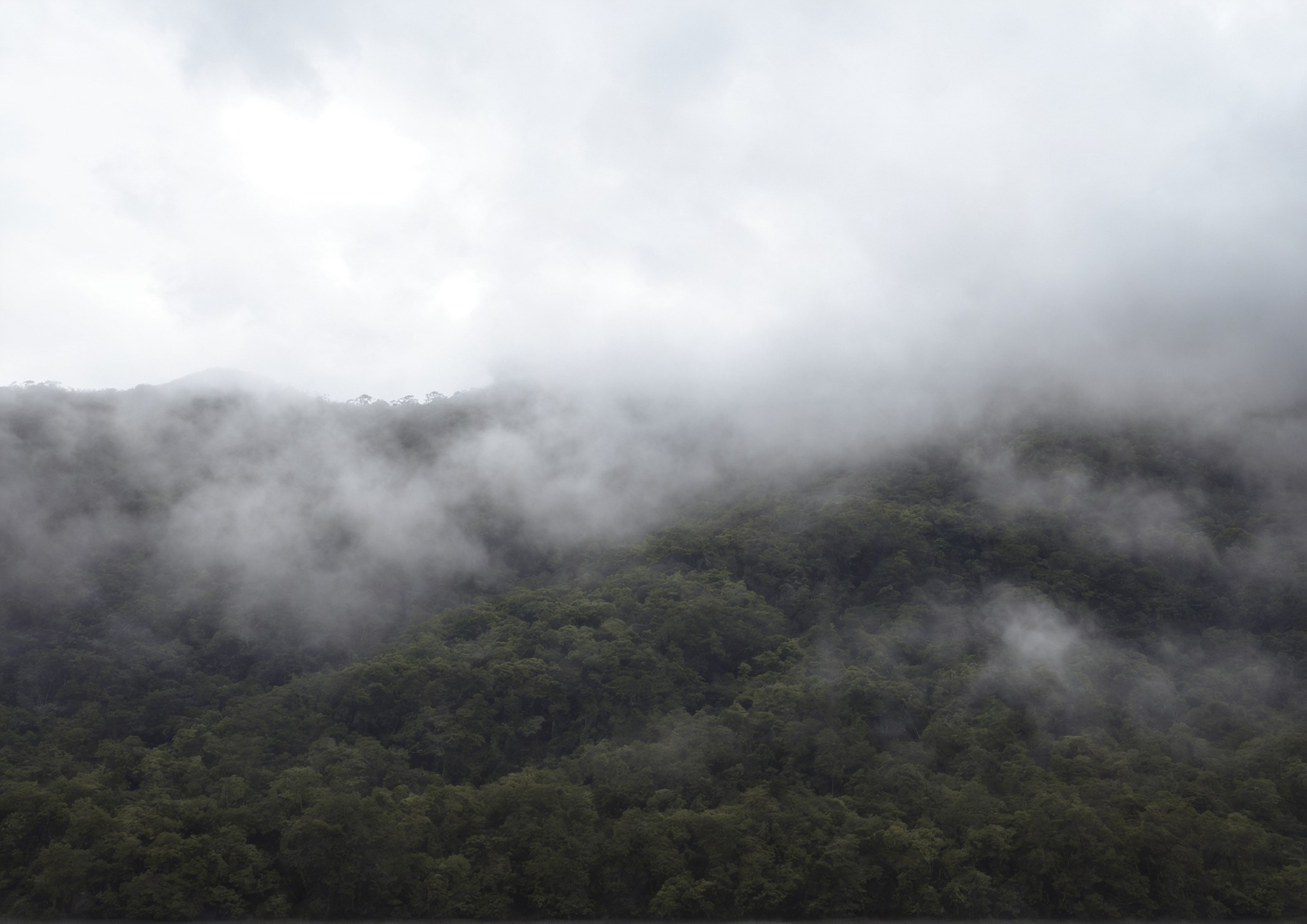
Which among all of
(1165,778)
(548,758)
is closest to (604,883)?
(548,758)

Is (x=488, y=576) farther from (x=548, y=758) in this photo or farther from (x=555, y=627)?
(x=548, y=758)

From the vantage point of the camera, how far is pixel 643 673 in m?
44.4

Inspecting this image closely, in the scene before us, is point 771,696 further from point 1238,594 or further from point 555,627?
point 1238,594

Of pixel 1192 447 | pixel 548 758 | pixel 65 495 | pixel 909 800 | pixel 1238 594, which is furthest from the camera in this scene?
pixel 1192 447

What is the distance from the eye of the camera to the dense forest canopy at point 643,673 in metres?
29.8

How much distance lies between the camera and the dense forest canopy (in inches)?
1175

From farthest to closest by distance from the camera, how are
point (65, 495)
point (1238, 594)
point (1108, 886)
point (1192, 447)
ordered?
point (1192, 447) → point (65, 495) → point (1238, 594) → point (1108, 886)

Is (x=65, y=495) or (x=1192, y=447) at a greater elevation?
(x=1192, y=447)

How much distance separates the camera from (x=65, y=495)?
193ft

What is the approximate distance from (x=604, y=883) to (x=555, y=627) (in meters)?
19.9

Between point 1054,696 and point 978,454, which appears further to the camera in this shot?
point 978,454

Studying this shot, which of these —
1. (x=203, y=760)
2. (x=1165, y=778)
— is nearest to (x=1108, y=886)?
(x=1165, y=778)

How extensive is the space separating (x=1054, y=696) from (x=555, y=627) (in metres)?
25.4

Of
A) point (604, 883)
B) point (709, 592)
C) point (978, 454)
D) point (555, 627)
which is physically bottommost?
point (604, 883)
